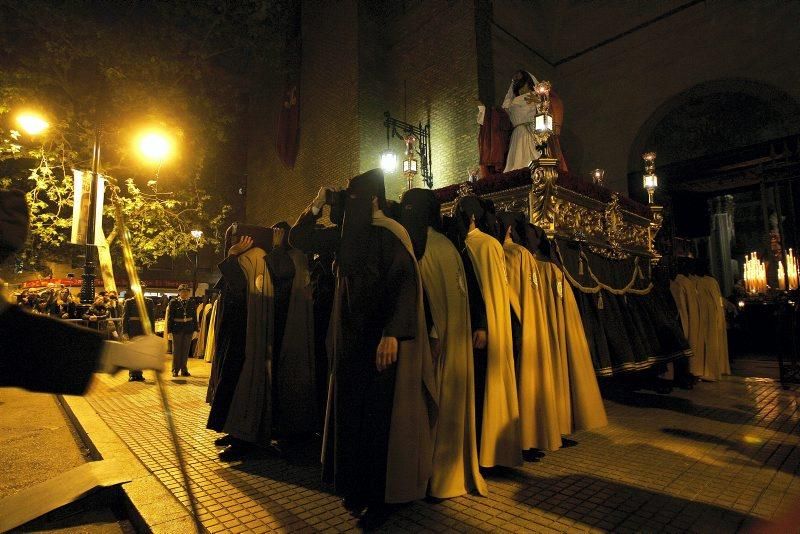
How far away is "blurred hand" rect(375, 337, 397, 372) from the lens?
124 inches

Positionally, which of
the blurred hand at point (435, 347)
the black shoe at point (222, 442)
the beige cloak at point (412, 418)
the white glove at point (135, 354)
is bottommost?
the black shoe at point (222, 442)

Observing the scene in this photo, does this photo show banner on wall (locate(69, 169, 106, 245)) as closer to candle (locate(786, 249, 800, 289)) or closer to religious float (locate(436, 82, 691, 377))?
religious float (locate(436, 82, 691, 377))

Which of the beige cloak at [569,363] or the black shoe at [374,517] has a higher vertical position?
the beige cloak at [569,363]

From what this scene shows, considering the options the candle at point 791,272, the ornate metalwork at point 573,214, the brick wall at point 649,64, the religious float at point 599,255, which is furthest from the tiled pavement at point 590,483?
the brick wall at point 649,64

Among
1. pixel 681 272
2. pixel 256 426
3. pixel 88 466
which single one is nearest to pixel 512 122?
pixel 681 272

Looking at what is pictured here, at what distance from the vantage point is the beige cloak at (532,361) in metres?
4.42

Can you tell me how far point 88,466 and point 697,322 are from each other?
996 centimetres

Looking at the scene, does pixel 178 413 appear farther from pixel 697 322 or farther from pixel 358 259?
pixel 697 322

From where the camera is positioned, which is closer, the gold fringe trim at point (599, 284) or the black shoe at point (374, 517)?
the black shoe at point (374, 517)

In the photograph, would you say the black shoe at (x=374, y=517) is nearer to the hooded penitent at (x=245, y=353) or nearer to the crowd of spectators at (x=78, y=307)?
the hooded penitent at (x=245, y=353)

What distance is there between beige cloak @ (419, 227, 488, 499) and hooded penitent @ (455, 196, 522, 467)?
0.26 m

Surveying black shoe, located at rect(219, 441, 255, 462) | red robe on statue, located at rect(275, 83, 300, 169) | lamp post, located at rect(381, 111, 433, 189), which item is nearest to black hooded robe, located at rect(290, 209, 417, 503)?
black shoe, located at rect(219, 441, 255, 462)

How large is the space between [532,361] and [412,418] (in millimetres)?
1899

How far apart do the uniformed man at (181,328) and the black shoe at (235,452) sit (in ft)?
20.6
